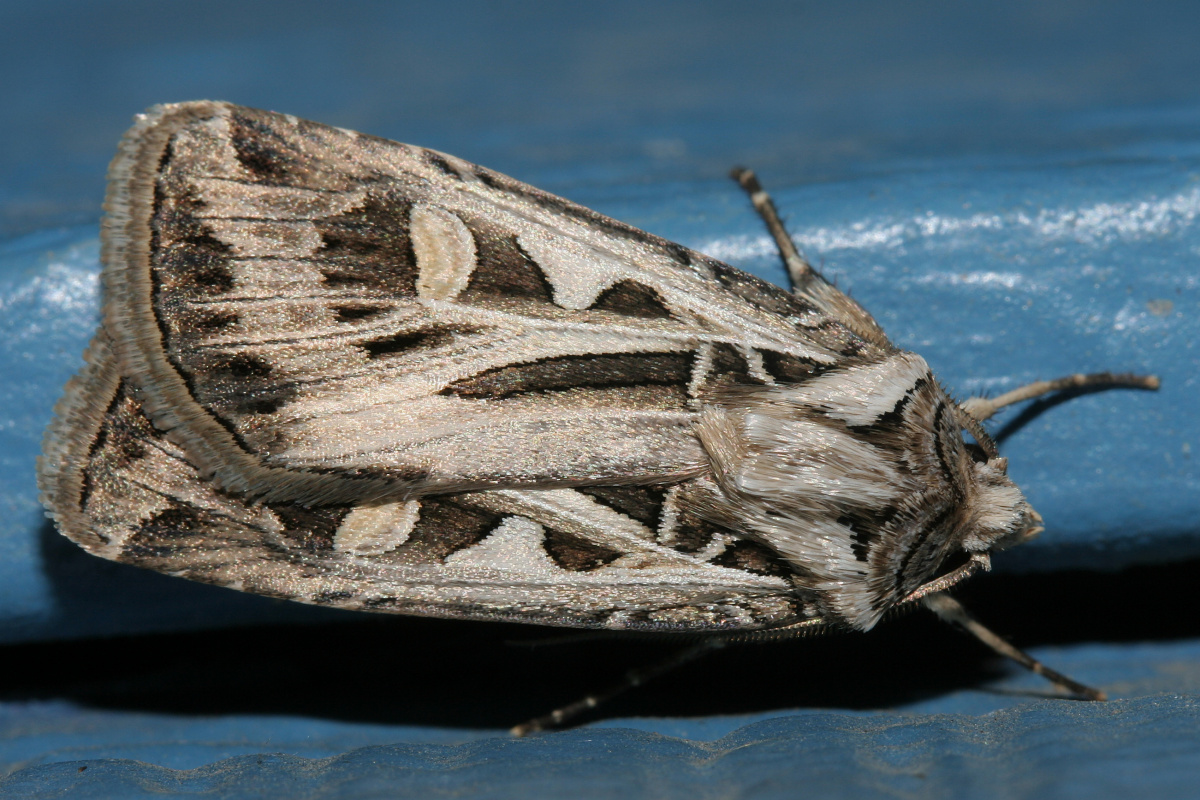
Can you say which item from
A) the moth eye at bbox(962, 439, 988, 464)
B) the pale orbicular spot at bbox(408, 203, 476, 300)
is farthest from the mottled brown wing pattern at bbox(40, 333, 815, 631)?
the moth eye at bbox(962, 439, 988, 464)

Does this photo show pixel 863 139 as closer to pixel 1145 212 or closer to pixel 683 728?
pixel 1145 212

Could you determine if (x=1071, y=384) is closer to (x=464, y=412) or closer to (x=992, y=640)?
(x=992, y=640)

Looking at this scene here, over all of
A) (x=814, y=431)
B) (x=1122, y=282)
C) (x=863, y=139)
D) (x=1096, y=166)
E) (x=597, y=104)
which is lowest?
(x=814, y=431)

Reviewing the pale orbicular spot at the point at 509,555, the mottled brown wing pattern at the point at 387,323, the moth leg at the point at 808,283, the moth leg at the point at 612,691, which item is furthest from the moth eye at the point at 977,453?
the pale orbicular spot at the point at 509,555

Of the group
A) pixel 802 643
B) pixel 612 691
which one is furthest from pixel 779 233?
pixel 612 691

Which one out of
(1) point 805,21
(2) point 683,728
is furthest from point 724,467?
(1) point 805,21
